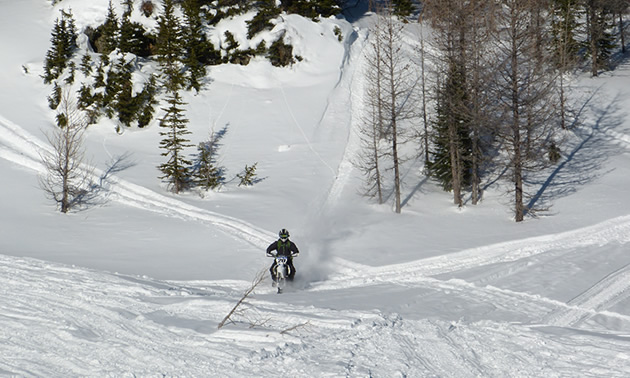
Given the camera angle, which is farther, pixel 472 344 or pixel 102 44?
pixel 102 44

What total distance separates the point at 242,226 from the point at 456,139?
456 inches

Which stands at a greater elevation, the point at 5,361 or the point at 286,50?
the point at 286,50

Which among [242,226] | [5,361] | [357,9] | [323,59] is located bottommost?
[5,361]

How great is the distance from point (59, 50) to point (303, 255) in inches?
1237

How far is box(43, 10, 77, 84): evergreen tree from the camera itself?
39.3 m

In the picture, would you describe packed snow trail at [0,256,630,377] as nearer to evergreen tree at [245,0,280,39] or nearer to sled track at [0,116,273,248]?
sled track at [0,116,273,248]

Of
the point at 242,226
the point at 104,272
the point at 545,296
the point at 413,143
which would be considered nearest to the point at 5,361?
the point at 104,272

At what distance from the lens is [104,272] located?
15.1 metres

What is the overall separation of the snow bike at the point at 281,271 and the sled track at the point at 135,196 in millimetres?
5456

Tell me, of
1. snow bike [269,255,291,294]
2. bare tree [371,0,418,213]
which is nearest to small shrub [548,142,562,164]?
bare tree [371,0,418,213]

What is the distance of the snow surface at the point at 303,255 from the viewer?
8352 mm

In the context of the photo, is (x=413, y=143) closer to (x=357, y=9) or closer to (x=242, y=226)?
(x=242, y=226)

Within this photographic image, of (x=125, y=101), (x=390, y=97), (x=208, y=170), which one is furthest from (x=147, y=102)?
(x=390, y=97)

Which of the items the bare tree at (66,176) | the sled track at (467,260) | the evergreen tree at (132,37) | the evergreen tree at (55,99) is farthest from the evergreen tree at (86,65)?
the sled track at (467,260)
